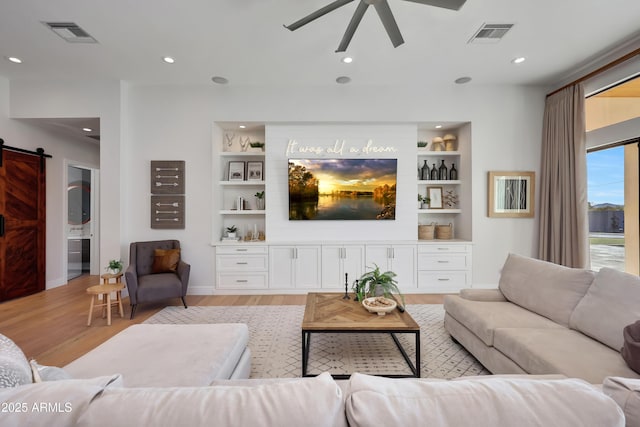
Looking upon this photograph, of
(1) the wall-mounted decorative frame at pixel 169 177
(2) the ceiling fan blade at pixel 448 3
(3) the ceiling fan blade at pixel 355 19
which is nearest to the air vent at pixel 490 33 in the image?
(2) the ceiling fan blade at pixel 448 3

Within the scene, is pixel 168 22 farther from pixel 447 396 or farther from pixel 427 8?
pixel 447 396

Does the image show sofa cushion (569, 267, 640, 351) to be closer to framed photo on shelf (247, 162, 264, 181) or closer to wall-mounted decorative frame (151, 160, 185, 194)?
framed photo on shelf (247, 162, 264, 181)

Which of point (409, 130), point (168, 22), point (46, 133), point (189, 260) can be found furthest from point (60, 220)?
point (409, 130)

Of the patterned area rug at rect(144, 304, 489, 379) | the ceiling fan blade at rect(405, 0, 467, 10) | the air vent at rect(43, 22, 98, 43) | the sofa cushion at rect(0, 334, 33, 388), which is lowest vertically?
the patterned area rug at rect(144, 304, 489, 379)

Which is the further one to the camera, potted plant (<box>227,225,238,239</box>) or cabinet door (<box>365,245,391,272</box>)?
potted plant (<box>227,225,238,239</box>)

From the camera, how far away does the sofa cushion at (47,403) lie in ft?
2.13

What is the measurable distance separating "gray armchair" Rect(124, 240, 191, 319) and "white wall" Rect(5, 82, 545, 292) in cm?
→ 41

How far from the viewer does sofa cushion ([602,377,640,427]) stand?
717mm

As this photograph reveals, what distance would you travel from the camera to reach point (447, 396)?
712 millimetres

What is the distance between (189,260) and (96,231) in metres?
2.97

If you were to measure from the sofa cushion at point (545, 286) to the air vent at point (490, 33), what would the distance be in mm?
2453

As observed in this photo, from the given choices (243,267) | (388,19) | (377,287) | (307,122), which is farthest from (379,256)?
(388,19)

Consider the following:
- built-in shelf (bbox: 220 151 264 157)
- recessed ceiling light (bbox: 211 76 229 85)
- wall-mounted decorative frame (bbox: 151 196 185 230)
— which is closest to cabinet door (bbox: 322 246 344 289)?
built-in shelf (bbox: 220 151 264 157)

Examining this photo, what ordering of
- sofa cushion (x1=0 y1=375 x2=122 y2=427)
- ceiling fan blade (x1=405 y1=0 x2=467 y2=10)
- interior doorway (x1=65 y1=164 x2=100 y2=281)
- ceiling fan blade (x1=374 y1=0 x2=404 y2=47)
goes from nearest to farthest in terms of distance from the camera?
sofa cushion (x1=0 y1=375 x2=122 y2=427), ceiling fan blade (x1=405 y1=0 x2=467 y2=10), ceiling fan blade (x1=374 y1=0 x2=404 y2=47), interior doorway (x1=65 y1=164 x2=100 y2=281)
